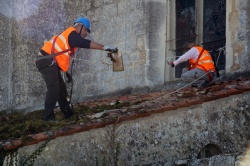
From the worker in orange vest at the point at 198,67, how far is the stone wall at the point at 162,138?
3.66 ft

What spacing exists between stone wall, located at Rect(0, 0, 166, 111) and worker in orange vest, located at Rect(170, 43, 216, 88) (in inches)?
41.7

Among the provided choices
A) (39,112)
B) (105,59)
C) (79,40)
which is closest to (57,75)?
(79,40)

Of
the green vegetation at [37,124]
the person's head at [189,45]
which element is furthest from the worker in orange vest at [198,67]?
the green vegetation at [37,124]

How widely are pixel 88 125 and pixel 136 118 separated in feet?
2.08

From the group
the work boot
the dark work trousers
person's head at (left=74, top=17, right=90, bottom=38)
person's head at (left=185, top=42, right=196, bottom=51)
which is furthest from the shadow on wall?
the dark work trousers

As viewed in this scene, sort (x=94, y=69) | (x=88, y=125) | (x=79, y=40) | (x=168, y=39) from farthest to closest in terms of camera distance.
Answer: (x=94, y=69) → (x=168, y=39) → (x=79, y=40) → (x=88, y=125)

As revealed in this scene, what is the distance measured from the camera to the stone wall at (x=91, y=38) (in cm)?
1059

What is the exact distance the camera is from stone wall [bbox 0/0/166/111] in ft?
34.7

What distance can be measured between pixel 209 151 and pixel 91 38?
4114mm

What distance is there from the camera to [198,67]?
941cm

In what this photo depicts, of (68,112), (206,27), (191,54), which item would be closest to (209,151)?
(191,54)

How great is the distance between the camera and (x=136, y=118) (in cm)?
792

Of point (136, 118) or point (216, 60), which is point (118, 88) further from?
point (136, 118)

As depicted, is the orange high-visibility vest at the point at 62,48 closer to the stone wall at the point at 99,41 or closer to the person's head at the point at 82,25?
the person's head at the point at 82,25
